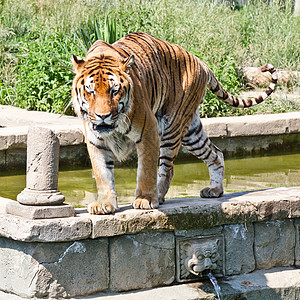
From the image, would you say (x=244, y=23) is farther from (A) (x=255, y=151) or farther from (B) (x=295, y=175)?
(B) (x=295, y=175)

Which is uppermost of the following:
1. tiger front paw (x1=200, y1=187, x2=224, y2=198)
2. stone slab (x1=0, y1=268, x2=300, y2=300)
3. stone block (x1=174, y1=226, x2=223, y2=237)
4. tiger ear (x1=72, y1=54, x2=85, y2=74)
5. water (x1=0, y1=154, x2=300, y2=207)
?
tiger ear (x1=72, y1=54, x2=85, y2=74)

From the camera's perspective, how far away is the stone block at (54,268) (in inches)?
156

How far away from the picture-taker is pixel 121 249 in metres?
4.17

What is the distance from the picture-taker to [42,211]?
3.95 meters

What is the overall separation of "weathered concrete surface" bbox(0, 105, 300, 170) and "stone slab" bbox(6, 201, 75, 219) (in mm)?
3339

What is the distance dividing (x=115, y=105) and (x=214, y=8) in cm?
1013

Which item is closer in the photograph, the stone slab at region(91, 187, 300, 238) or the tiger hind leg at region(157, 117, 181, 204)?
the stone slab at region(91, 187, 300, 238)

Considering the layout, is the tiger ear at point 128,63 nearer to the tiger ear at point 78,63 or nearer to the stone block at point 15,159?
the tiger ear at point 78,63

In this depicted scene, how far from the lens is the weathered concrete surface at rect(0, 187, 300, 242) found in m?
3.94

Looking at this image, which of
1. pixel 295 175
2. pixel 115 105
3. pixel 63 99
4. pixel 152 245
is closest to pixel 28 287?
pixel 152 245

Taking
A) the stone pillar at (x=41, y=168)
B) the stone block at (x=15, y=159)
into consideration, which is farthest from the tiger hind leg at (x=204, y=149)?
the stone block at (x=15, y=159)

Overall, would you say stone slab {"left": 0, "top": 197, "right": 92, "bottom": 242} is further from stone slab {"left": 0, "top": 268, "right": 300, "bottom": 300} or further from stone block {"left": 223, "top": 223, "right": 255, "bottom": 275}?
stone block {"left": 223, "top": 223, "right": 255, "bottom": 275}

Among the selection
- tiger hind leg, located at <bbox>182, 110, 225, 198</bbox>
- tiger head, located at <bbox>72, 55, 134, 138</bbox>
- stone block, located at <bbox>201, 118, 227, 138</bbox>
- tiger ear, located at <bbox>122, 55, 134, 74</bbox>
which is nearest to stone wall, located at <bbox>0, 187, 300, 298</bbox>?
tiger hind leg, located at <bbox>182, 110, 225, 198</bbox>

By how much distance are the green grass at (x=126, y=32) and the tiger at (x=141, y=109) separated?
12.9 ft
